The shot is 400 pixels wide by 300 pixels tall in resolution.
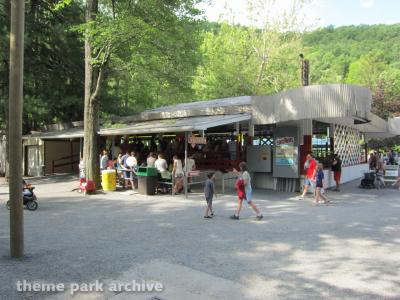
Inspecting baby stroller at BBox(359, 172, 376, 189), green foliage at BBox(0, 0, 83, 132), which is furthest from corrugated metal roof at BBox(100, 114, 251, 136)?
green foliage at BBox(0, 0, 83, 132)

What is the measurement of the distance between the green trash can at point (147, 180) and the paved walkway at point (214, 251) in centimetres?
229

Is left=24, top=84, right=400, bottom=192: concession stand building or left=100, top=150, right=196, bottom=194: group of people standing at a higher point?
left=24, top=84, right=400, bottom=192: concession stand building

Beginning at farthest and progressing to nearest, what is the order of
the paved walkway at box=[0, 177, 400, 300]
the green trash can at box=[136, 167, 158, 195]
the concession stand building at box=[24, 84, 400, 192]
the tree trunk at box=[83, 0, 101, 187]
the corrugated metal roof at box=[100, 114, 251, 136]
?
the tree trunk at box=[83, 0, 101, 187] → the green trash can at box=[136, 167, 158, 195] → the corrugated metal roof at box=[100, 114, 251, 136] → the concession stand building at box=[24, 84, 400, 192] → the paved walkway at box=[0, 177, 400, 300]

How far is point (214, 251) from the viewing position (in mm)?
7176

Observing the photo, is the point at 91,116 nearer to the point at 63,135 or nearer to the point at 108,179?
the point at 108,179

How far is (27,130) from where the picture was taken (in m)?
26.0

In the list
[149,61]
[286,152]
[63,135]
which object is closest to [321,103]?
[286,152]

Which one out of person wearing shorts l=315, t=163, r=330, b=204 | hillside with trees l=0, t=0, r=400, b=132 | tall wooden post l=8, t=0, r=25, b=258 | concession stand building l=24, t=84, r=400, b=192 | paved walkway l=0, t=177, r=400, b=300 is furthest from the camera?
Answer: hillside with trees l=0, t=0, r=400, b=132

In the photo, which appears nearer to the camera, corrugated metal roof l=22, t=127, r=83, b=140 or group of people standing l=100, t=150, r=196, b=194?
group of people standing l=100, t=150, r=196, b=194

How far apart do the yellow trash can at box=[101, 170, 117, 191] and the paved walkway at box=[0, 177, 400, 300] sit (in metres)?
3.52

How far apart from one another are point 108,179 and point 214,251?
384 inches

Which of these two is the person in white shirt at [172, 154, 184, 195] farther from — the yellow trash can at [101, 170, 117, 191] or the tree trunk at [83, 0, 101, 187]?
the tree trunk at [83, 0, 101, 187]

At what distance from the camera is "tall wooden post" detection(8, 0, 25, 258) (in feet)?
21.5

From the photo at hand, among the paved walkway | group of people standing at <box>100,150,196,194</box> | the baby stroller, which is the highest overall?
group of people standing at <box>100,150,196,194</box>
